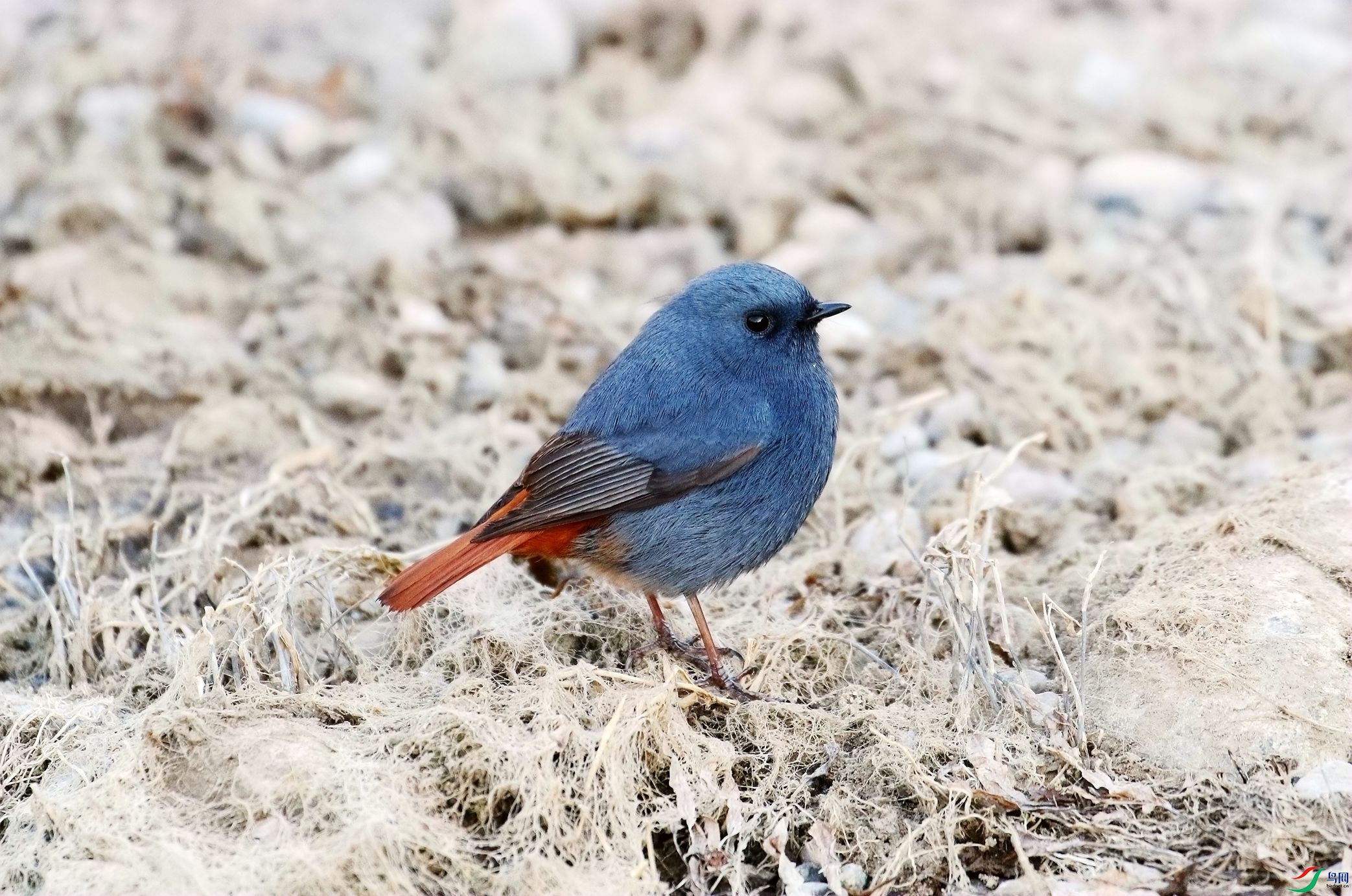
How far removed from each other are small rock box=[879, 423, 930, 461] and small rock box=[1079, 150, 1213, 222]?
6.18ft

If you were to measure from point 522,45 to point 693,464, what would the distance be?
3.70 m

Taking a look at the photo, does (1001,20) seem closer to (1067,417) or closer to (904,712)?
(1067,417)

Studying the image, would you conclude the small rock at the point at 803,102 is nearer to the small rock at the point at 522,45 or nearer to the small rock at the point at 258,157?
the small rock at the point at 522,45

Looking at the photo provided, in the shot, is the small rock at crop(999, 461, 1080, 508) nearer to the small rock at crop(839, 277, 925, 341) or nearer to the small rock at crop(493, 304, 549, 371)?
the small rock at crop(839, 277, 925, 341)

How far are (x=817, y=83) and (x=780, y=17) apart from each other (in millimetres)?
509

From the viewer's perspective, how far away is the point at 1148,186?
6.13 meters

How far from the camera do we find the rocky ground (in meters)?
3.02

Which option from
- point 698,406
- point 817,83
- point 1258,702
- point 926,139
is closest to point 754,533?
point 698,406

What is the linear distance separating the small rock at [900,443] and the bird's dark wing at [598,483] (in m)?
1.13

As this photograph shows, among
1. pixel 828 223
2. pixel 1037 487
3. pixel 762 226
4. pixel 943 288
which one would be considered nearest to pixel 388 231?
pixel 762 226

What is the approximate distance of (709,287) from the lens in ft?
13.4

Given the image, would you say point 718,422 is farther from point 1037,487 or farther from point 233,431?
point 233,431

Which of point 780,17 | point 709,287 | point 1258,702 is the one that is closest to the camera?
point 1258,702

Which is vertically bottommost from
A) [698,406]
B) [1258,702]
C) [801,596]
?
[801,596]
